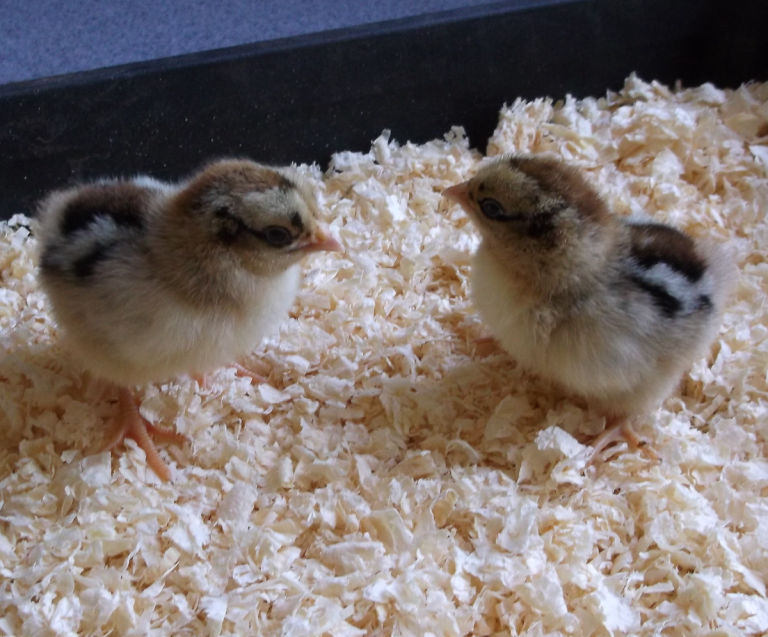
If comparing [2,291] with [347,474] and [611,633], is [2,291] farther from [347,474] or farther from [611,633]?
[611,633]

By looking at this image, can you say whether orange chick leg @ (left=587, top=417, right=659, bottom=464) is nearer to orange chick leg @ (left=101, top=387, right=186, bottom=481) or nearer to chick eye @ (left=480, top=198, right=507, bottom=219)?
chick eye @ (left=480, top=198, right=507, bottom=219)

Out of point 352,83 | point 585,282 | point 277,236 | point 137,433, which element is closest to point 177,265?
point 277,236

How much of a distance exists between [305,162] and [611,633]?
1764 millimetres

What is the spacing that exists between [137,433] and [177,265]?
467mm

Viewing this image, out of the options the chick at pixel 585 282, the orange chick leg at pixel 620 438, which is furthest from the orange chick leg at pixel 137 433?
the orange chick leg at pixel 620 438

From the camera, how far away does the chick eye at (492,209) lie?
177 cm

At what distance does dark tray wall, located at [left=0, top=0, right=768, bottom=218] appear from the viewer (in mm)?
2461

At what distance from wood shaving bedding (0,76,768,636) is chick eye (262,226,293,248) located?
514mm

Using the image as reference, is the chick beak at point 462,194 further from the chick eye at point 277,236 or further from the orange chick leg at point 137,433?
the orange chick leg at point 137,433

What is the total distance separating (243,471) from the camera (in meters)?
1.91

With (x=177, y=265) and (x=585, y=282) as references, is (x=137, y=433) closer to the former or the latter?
(x=177, y=265)

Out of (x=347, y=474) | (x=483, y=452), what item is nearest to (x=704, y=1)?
(x=483, y=452)

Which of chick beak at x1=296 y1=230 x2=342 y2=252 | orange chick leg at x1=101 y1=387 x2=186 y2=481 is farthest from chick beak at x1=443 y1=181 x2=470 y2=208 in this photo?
orange chick leg at x1=101 y1=387 x2=186 y2=481

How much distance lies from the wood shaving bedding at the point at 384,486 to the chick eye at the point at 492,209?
19.1 inches
